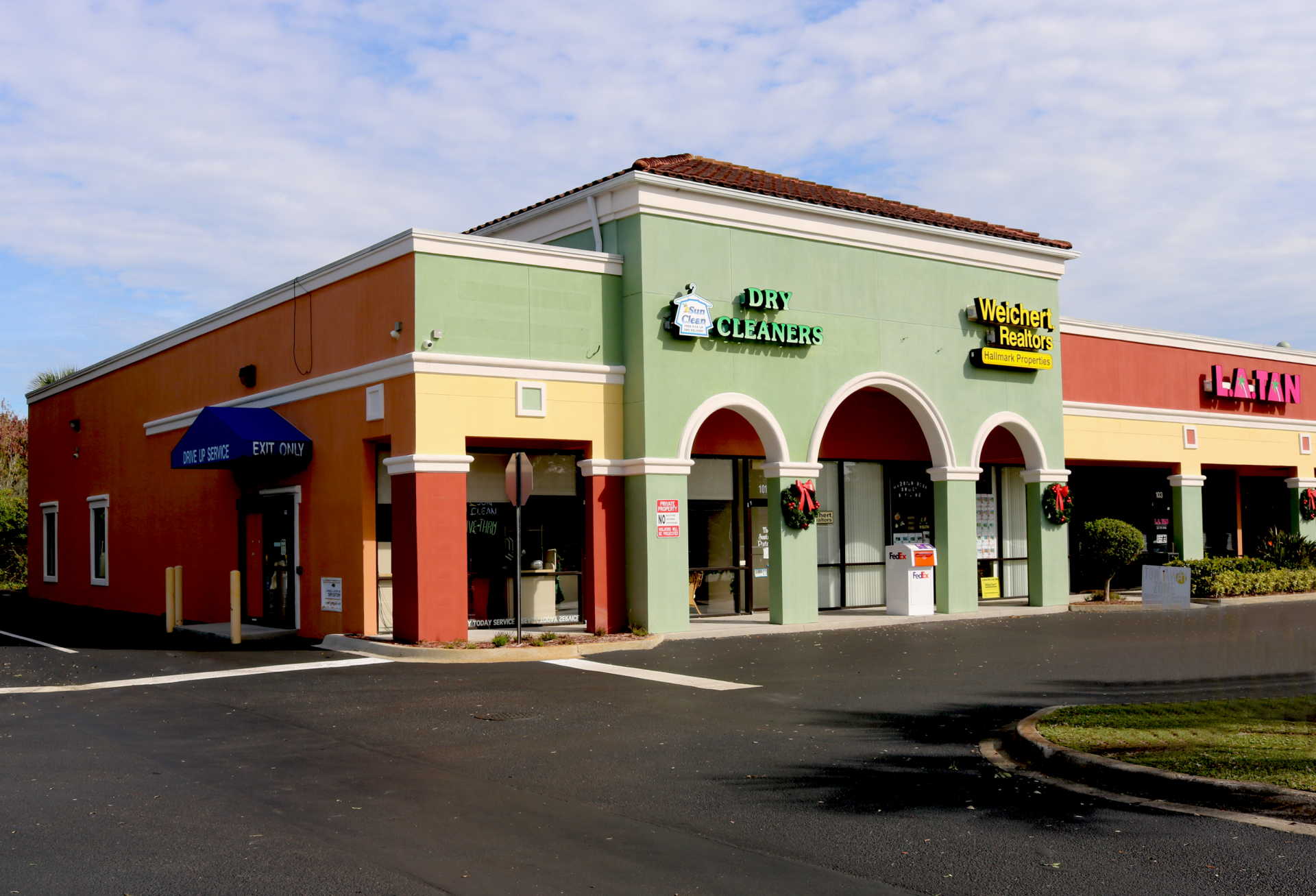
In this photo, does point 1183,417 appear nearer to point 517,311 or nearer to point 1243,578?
point 1243,578

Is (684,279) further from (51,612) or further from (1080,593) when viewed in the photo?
(51,612)

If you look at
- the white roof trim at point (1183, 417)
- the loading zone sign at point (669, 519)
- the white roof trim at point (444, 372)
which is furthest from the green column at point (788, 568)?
the white roof trim at point (1183, 417)

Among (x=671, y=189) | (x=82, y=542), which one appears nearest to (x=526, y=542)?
(x=671, y=189)

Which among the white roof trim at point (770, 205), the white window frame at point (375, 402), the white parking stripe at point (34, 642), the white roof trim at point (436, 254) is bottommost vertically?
the white parking stripe at point (34, 642)

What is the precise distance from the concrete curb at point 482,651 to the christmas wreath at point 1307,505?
66.7 ft

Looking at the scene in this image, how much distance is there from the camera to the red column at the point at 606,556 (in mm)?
18031

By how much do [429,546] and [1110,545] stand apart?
570 inches

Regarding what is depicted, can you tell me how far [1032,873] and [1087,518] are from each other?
A: 2368cm

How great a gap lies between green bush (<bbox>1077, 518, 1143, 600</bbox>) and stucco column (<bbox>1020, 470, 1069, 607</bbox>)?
1097 millimetres

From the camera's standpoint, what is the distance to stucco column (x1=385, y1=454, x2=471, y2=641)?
16.5 m

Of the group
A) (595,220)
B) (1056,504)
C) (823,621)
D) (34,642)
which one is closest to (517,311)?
(595,220)

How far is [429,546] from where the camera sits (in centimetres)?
1656

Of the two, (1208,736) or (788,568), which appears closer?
(1208,736)

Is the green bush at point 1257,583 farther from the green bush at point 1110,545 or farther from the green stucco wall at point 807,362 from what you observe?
the green stucco wall at point 807,362
